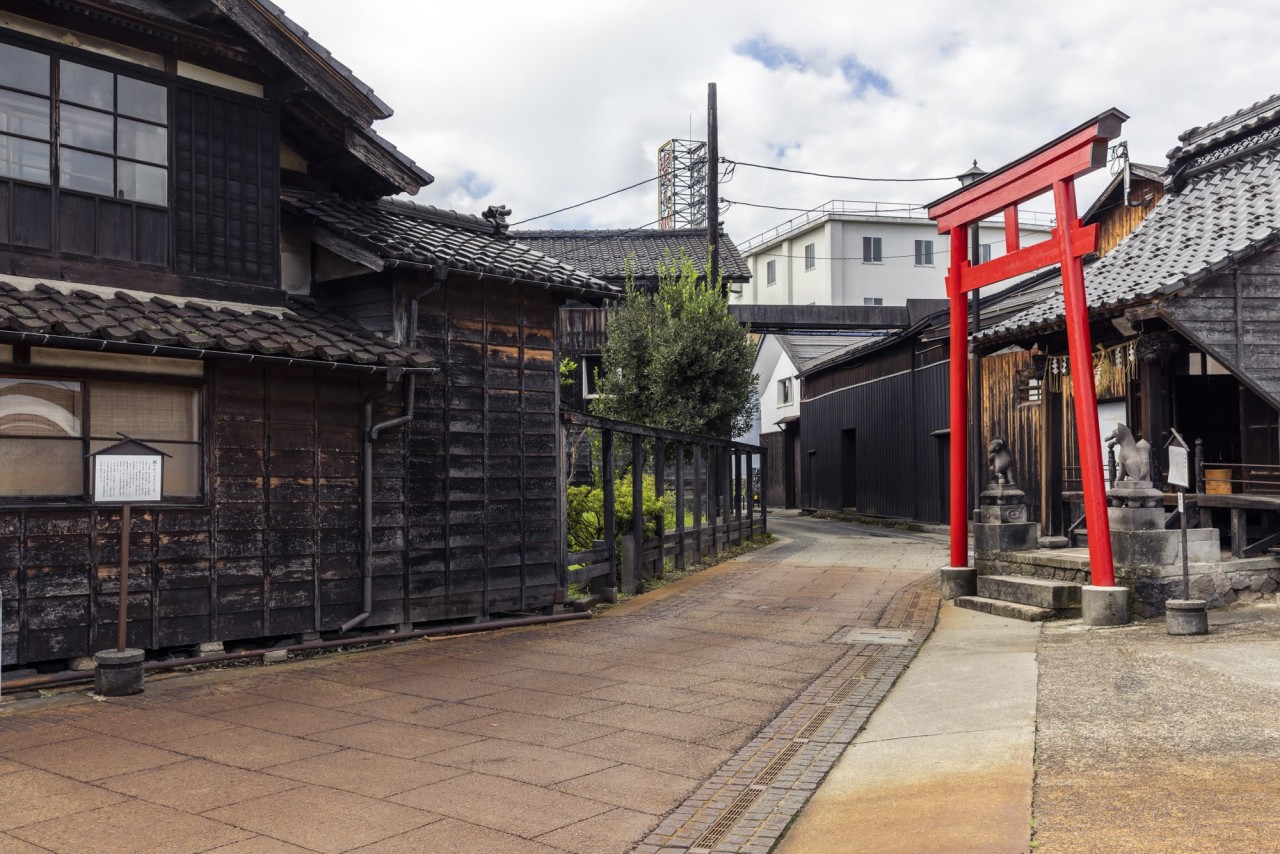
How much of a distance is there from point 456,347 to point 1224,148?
1051cm

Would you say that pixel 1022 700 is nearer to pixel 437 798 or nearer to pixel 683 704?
pixel 683 704

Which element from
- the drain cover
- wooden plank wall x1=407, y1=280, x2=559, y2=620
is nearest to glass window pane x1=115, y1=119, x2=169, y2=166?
wooden plank wall x1=407, y1=280, x2=559, y2=620

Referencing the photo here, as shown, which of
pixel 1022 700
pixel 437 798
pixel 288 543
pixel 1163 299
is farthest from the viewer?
pixel 1163 299

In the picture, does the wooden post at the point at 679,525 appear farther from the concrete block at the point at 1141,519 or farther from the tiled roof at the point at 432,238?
the concrete block at the point at 1141,519

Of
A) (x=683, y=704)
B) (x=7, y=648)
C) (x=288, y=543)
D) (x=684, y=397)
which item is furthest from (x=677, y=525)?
(x=7, y=648)

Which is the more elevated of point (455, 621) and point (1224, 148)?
point (1224, 148)

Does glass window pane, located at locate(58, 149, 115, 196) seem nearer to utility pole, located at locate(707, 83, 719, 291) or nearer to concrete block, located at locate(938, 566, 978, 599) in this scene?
concrete block, located at locate(938, 566, 978, 599)

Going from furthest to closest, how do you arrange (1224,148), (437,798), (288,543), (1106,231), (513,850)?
(1106,231), (1224,148), (288,543), (437,798), (513,850)

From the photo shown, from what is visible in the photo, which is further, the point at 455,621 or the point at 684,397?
the point at 684,397

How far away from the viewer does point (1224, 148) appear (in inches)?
575

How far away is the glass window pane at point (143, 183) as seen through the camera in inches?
399

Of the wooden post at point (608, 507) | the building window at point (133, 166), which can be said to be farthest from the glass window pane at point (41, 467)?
the wooden post at point (608, 507)

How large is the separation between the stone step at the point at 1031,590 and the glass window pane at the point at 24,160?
10674 mm

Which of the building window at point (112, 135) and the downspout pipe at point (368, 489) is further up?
the building window at point (112, 135)
